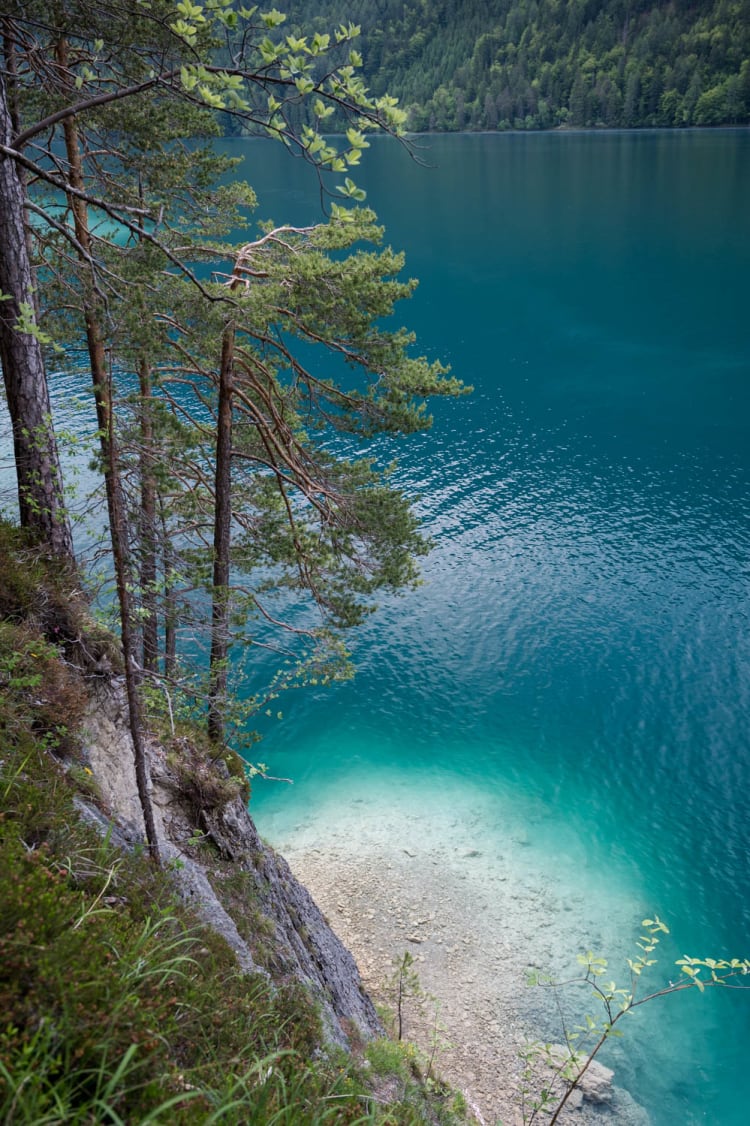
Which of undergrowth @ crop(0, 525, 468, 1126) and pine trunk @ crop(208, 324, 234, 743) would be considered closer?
undergrowth @ crop(0, 525, 468, 1126)

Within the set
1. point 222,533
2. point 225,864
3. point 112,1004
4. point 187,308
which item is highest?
point 187,308

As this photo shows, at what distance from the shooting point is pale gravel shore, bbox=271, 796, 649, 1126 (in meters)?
12.9

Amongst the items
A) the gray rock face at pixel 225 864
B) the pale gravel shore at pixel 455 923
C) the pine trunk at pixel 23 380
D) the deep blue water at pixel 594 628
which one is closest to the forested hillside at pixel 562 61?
the deep blue water at pixel 594 628

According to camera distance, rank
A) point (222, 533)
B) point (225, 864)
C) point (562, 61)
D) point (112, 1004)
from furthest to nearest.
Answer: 1. point (562, 61)
2. point (222, 533)
3. point (225, 864)
4. point (112, 1004)

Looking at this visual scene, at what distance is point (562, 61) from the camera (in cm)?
11950

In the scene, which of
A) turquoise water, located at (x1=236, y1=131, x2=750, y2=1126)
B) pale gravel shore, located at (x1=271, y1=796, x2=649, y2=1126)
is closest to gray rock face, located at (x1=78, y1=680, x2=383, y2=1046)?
pale gravel shore, located at (x1=271, y1=796, x2=649, y2=1126)

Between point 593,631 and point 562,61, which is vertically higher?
point 562,61

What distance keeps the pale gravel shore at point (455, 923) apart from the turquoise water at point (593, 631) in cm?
68

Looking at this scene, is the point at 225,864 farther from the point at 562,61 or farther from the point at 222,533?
the point at 562,61

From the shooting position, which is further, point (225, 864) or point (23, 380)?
point (225, 864)

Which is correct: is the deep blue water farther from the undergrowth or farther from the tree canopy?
the undergrowth

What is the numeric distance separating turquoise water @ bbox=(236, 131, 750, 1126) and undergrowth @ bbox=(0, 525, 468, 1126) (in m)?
12.2

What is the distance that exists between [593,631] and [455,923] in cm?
1258

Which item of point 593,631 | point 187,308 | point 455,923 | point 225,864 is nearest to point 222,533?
point 187,308
